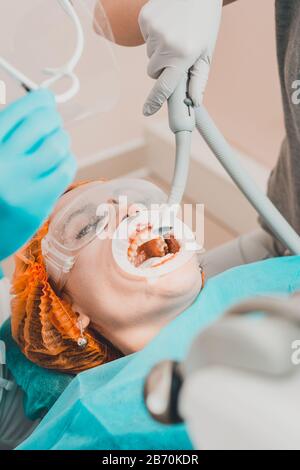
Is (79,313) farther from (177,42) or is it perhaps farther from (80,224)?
(177,42)

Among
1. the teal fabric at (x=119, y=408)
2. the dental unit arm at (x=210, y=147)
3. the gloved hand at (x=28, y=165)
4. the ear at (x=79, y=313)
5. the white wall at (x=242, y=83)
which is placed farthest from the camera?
the white wall at (x=242, y=83)

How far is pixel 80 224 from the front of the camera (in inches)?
37.3

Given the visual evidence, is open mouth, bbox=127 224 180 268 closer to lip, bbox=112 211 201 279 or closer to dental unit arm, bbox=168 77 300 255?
lip, bbox=112 211 201 279

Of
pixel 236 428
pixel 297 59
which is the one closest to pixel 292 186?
pixel 297 59

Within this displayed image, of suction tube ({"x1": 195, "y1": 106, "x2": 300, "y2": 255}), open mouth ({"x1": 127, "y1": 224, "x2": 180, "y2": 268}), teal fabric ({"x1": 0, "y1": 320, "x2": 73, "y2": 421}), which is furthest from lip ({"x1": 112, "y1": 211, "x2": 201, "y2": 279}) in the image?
teal fabric ({"x1": 0, "y1": 320, "x2": 73, "y2": 421})

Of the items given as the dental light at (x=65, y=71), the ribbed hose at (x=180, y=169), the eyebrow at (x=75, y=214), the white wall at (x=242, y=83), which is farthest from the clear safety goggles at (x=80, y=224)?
the white wall at (x=242, y=83)

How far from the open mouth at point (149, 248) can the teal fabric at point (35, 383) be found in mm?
266

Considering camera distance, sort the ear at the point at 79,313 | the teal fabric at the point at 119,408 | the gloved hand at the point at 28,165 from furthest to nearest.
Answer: the ear at the point at 79,313
the teal fabric at the point at 119,408
the gloved hand at the point at 28,165

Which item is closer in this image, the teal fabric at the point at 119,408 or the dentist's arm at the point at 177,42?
the teal fabric at the point at 119,408

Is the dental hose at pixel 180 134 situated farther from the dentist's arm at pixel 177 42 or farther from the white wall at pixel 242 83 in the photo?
Answer: the white wall at pixel 242 83

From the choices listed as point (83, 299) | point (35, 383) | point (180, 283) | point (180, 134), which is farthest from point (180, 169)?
point (35, 383)

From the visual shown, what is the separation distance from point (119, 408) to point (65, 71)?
0.50 m

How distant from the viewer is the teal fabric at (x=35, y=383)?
98cm

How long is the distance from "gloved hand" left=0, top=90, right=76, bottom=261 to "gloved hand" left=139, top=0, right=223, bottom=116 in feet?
1.02
